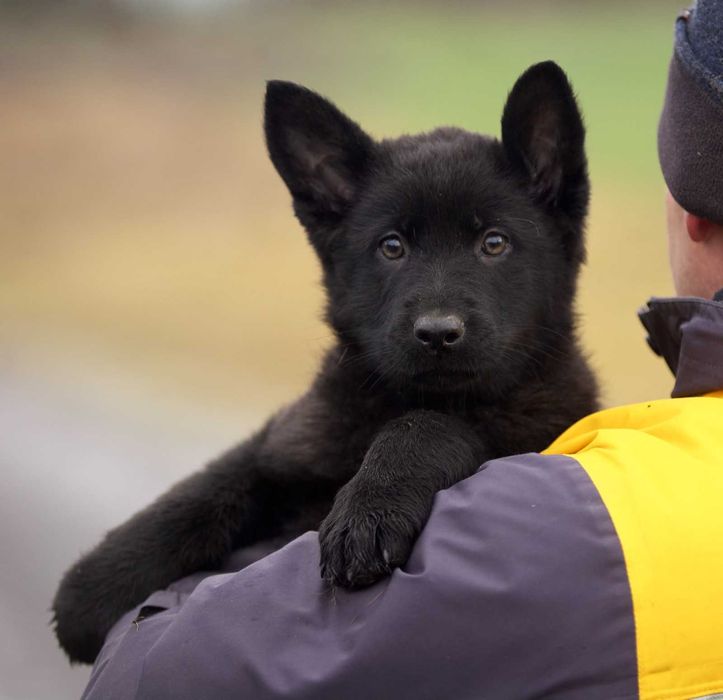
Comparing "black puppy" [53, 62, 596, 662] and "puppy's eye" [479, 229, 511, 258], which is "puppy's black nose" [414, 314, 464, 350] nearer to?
"black puppy" [53, 62, 596, 662]

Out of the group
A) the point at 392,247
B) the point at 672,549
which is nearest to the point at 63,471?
the point at 392,247

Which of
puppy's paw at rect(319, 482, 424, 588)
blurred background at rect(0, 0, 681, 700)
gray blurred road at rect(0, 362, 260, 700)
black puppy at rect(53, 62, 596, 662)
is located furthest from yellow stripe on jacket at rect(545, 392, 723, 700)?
blurred background at rect(0, 0, 681, 700)

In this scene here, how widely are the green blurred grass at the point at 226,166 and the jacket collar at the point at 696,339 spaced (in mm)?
4804

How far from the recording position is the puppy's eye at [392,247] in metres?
2.58

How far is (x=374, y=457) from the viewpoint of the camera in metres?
1.97

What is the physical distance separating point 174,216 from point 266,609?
683 centimetres

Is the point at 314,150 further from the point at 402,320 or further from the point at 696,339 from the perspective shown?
the point at 696,339

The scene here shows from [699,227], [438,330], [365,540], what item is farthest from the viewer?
[438,330]

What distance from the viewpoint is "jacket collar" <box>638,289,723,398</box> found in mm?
1777

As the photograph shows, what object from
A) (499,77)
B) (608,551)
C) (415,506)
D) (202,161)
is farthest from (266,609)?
(202,161)

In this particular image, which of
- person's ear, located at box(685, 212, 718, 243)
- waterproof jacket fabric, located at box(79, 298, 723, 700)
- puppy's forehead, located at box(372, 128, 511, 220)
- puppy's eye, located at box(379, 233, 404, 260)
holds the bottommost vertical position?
waterproof jacket fabric, located at box(79, 298, 723, 700)

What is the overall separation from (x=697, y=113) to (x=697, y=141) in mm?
52

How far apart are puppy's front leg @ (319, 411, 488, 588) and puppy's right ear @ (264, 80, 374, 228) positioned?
0.84 meters

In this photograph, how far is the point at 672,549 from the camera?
4.89 ft
